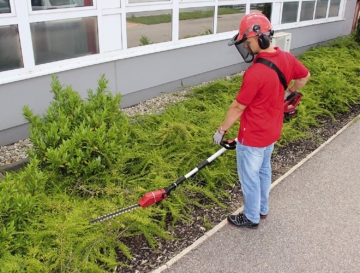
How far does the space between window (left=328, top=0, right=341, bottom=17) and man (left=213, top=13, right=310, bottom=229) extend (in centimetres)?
877

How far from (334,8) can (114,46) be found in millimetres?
8104

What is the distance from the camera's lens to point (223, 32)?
7734 millimetres

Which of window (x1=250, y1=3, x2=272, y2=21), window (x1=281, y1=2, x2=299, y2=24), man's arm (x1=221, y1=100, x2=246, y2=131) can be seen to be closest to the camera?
man's arm (x1=221, y1=100, x2=246, y2=131)

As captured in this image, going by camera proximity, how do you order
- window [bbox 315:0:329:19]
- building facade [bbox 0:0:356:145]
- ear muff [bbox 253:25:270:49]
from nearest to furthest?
ear muff [bbox 253:25:270:49] → building facade [bbox 0:0:356:145] → window [bbox 315:0:329:19]

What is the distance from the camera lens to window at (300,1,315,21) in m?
9.78

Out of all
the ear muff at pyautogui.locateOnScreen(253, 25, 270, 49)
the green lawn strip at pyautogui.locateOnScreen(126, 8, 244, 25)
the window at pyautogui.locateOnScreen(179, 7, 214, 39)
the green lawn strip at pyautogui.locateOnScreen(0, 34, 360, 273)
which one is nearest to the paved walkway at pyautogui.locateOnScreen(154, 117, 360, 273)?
the green lawn strip at pyautogui.locateOnScreen(0, 34, 360, 273)

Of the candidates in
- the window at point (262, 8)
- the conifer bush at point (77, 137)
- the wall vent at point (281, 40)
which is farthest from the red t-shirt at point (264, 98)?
the window at point (262, 8)

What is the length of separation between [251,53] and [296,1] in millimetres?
7235

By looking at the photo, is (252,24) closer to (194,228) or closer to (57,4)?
(194,228)

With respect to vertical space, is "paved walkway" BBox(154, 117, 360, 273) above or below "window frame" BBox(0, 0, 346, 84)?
below

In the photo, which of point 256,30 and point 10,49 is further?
point 10,49

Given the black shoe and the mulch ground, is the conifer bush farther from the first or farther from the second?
the black shoe

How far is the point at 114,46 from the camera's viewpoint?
5.85 m

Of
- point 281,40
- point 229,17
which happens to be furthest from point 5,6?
point 281,40
